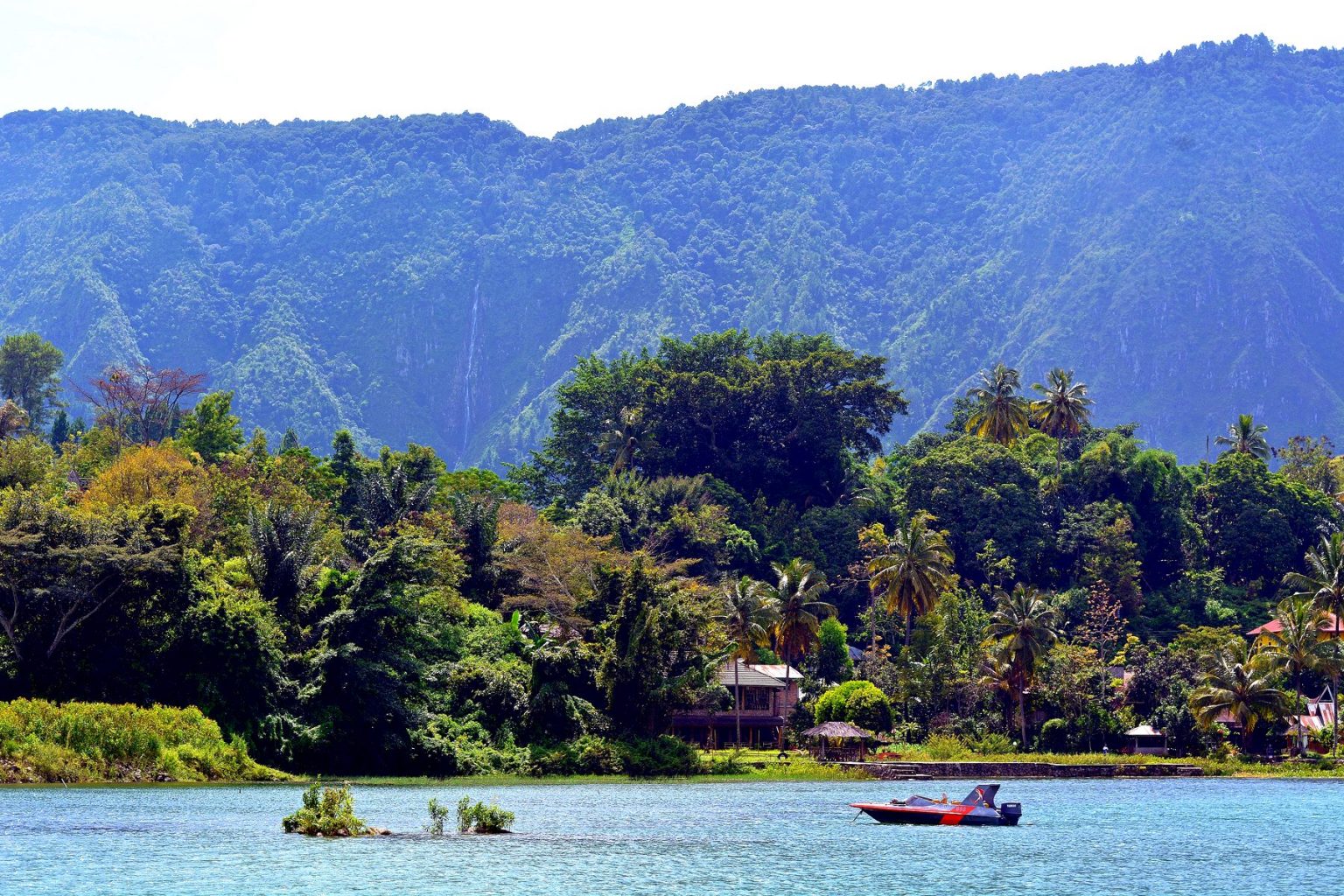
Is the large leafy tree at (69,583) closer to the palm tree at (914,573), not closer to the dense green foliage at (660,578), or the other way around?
the dense green foliage at (660,578)

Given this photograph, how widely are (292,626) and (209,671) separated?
18.1 ft

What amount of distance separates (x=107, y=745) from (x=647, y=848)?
2644 cm

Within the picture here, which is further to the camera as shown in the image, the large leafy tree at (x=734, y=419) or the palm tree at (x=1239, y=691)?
the large leafy tree at (x=734, y=419)

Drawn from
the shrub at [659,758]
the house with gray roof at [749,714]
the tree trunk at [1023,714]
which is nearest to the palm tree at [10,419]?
the house with gray roof at [749,714]

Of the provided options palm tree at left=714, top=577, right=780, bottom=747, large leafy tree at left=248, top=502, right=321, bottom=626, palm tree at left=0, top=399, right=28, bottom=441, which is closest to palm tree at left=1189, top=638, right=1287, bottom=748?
palm tree at left=714, top=577, right=780, bottom=747

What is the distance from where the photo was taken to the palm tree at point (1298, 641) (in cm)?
8975

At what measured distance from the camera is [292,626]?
75.2 meters

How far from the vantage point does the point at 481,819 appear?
51.5m

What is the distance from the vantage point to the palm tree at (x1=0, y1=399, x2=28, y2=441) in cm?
12425

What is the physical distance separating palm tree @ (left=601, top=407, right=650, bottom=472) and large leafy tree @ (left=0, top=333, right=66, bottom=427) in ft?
→ 182

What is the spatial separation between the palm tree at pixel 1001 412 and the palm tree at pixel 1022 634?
41414 mm

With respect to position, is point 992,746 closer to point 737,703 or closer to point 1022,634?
point 1022,634

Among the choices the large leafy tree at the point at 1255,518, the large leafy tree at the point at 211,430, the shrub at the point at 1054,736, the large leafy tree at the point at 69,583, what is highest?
the large leafy tree at the point at 211,430

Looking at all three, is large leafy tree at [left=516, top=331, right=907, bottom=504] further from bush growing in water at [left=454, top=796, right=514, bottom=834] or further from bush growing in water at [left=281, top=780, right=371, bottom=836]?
bush growing in water at [left=281, top=780, right=371, bottom=836]
